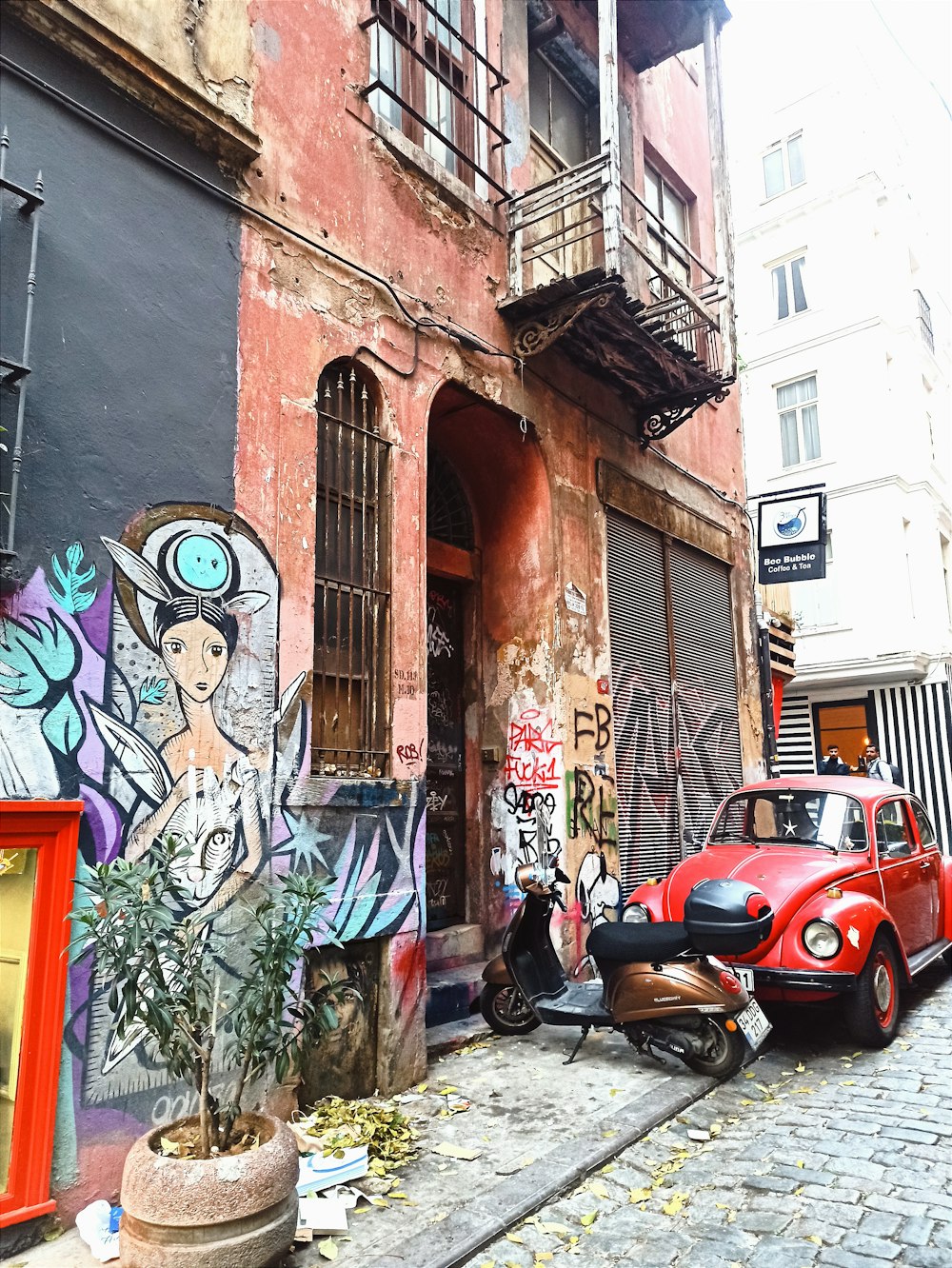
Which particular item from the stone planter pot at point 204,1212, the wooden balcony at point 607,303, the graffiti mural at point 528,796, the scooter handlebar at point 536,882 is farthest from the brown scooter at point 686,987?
the wooden balcony at point 607,303

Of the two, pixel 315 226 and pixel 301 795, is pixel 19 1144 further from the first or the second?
pixel 315 226

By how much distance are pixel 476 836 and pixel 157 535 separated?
4542 mm

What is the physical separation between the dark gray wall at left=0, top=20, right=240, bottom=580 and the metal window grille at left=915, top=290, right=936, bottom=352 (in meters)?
21.5

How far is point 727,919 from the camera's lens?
5.57m

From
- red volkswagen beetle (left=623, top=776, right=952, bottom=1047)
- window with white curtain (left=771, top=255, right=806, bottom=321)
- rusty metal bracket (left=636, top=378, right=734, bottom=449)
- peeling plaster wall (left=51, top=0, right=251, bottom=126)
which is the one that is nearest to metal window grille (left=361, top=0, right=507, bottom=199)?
peeling plaster wall (left=51, top=0, right=251, bottom=126)

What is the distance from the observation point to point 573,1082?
5.75 m

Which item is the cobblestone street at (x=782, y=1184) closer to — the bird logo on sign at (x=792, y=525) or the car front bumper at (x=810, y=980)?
the car front bumper at (x=810, y=980)

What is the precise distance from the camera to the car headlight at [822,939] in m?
6.10

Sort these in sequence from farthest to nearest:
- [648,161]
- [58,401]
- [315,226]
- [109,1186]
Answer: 1. [648,161]
2. [315,226]
3. [58,401]
4. [109,1186]

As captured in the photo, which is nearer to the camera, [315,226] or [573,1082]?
[573,1082]

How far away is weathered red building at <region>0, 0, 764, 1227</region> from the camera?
17.2 feet

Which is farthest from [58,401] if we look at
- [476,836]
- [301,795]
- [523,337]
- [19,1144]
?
[476,836]

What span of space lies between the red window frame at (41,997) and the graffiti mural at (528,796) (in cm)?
458

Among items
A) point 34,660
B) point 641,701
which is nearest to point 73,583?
point 34,660
